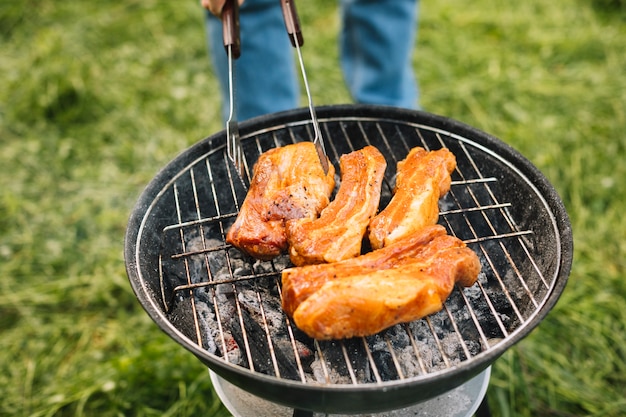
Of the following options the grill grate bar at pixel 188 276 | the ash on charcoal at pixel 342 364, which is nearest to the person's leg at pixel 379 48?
the grill grate bar at pixel 188 276

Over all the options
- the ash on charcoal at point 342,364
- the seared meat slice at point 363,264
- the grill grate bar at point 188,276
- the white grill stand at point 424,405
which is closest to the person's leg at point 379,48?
the grill grate bar at point 188,276

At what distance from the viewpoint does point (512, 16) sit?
6.84m

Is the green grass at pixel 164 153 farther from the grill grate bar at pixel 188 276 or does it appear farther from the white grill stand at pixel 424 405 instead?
the grill grate bar at pixel 188 276

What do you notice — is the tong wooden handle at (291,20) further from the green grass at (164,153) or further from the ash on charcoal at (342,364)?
the green grass at (164,153)

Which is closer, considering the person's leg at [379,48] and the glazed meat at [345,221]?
the glazed meat at [345,221]

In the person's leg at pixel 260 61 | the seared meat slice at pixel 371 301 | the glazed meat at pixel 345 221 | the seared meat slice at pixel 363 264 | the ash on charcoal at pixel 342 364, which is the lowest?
the ash on charcoal at pixel 342 364

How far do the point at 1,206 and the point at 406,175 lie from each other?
12.3 ft

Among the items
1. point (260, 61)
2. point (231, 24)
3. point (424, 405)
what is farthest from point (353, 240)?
point (260, 61)

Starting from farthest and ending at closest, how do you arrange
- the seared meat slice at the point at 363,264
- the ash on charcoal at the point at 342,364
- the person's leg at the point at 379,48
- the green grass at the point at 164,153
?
the person's leg at the point at 379,48
the green grass at the point at 164,153
the ash on charcoal at the point at 342,364
the seared meat slice at the point at 363,264

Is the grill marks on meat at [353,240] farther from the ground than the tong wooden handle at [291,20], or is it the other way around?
the tong wooden handle at [291,20]

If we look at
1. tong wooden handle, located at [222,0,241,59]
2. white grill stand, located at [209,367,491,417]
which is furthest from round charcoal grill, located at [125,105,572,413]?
tong wooden handle, located at [222,0,241,59]

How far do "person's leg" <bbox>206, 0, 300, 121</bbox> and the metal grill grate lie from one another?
3.92ft

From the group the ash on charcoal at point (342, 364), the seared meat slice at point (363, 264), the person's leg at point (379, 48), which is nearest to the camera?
the seared meat slice at point (363, 264)

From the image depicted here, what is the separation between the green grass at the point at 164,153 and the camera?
3.63 m
